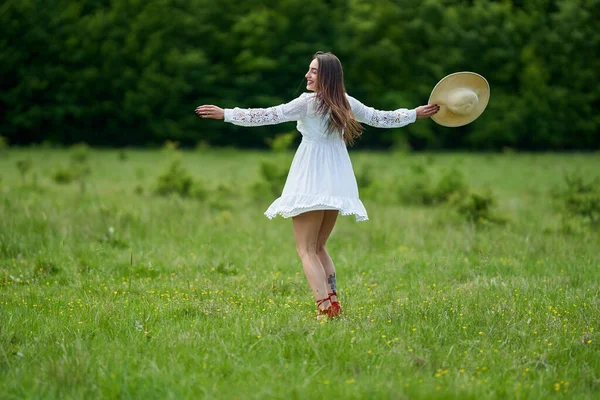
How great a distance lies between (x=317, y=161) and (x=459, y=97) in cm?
140

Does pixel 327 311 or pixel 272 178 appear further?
pixel 272 178

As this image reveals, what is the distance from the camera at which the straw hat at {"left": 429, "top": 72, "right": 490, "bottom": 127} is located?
20.4 ft

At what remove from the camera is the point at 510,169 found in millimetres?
26453

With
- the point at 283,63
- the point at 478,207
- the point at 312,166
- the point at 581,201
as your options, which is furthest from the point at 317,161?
the point at 283,63

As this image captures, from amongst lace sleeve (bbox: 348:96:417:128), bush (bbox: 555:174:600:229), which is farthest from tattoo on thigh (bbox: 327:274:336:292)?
bush (bbox: 555:174:600:229)

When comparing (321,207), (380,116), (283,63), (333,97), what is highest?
(283,63)

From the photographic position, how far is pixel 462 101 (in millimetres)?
6195

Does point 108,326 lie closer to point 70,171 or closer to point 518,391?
point 518,391

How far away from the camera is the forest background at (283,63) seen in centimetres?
4022

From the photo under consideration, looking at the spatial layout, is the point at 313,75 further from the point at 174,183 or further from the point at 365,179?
the point at 365,179

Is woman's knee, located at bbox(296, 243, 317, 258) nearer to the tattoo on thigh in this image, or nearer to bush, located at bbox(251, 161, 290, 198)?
the tattoo on thigh

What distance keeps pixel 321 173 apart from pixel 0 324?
8.42 feet

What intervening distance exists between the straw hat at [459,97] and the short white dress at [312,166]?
1.03 m

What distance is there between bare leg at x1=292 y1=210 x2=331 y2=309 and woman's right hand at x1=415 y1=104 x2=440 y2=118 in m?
1.20
